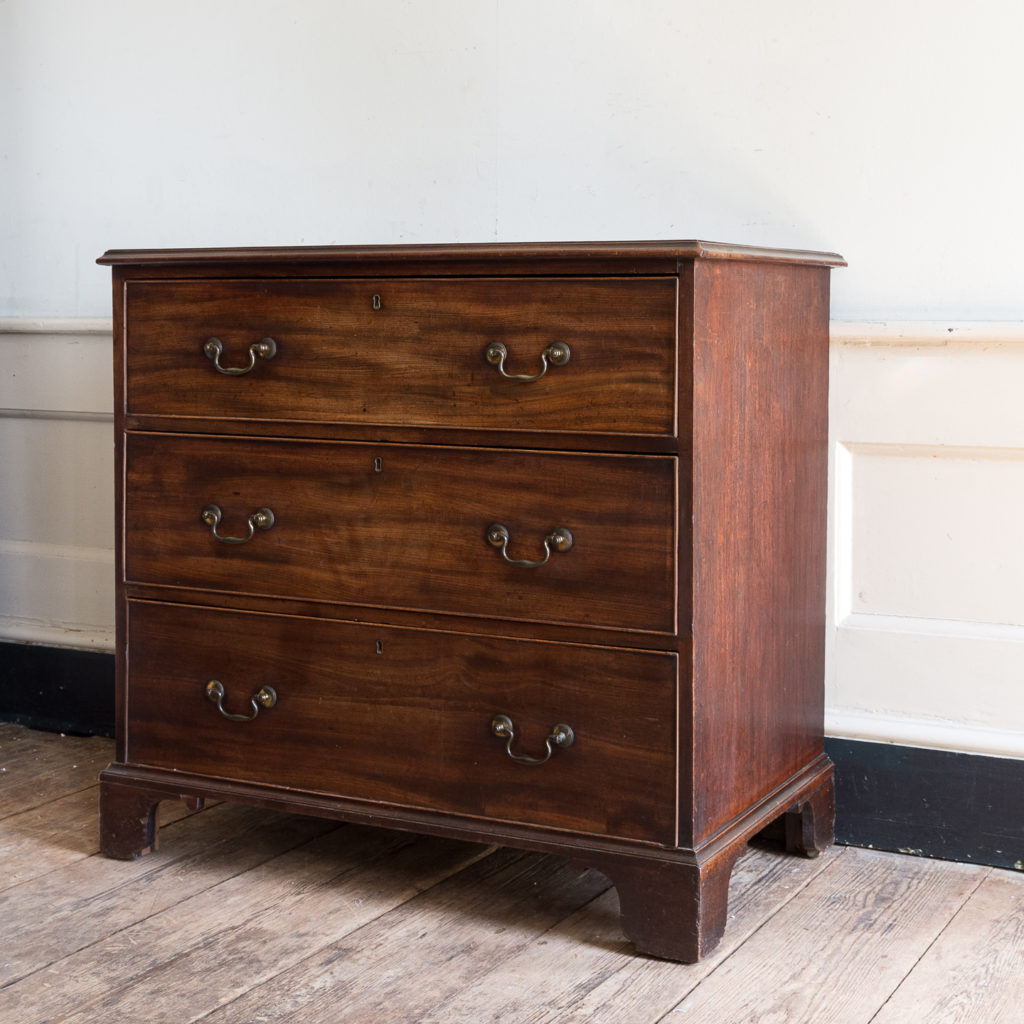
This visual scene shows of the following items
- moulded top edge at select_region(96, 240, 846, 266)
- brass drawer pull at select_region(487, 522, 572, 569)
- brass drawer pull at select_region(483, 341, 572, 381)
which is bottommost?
brass drawer pull at select_region(487, 522, 572, 569)

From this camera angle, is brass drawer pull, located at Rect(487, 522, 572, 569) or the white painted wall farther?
the white painted wall

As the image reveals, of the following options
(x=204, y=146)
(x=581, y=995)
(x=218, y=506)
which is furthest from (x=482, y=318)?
(x=204, y=146)

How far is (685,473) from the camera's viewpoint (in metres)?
1.63

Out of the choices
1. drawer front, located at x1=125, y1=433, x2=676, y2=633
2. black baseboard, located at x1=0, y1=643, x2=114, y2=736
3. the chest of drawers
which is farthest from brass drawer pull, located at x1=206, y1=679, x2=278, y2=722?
black baseboard, located at x1=0, y1=643, x2=114, y2=736

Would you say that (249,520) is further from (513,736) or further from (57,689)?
(57,689)

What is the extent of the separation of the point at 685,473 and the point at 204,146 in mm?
1315

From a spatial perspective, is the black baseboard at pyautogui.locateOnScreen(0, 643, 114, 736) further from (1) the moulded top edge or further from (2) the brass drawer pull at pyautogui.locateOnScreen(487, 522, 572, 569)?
(2) the brass drawer pull at pyautogui.locateOnScreen(487, 522, 572, 569)

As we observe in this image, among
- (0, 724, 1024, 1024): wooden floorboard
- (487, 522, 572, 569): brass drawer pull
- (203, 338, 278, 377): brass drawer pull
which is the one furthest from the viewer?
(203, 338, 278, 377): brass drawer pull

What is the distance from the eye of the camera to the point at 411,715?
182 cm

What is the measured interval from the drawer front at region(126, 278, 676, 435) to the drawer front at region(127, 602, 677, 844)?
0.29m

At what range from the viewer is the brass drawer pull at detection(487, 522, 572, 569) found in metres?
1.69

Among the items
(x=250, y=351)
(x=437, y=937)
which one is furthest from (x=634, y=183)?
(x=437, y=937)

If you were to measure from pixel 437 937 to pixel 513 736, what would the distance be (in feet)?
0.89

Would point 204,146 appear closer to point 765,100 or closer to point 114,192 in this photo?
point 114,192
